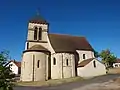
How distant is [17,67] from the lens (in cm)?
8131

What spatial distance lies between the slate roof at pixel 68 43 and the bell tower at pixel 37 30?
196 centimetres

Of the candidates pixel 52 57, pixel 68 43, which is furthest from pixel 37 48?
pixel 68 43

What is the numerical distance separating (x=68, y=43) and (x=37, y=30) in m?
8.26

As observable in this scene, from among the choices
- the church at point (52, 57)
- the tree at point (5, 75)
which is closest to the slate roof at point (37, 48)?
the church at point (52, 57)

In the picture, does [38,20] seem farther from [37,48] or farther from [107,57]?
[107,57]

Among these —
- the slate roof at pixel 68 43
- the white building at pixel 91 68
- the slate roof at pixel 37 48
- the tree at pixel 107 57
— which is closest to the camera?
the slate roof at pixel 37 48

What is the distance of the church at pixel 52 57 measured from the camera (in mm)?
39438

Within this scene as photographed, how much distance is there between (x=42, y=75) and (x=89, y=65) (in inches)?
427

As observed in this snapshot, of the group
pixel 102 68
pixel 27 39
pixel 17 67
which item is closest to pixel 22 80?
pixel 27 39

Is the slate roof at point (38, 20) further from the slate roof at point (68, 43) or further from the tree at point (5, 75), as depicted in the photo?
the tree at point (5, 75)

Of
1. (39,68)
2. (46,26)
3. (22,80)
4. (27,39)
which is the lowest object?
(22,80)

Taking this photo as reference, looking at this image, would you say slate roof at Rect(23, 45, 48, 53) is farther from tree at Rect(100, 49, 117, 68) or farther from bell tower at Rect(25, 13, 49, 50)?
tree at Rect(100, 49, 117, 68)

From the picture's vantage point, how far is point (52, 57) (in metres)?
41.7

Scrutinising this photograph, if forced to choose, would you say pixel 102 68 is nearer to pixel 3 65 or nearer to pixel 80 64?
pixel 80 64
